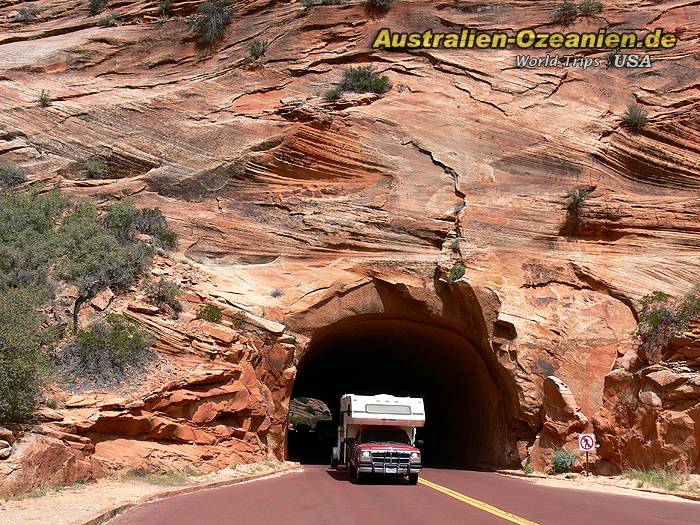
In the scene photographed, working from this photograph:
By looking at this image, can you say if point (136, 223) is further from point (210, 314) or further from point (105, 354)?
point (105, 354)

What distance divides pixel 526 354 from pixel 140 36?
22795mm

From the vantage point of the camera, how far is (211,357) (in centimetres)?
2075

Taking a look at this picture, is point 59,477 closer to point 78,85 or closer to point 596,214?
point 596,214

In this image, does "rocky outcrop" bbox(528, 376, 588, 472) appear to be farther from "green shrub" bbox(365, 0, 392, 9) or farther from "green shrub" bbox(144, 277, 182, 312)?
"green shrub" bbox(365, 0, 392, 9)

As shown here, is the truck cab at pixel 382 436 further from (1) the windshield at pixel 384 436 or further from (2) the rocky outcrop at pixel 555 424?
(2) the rocky outcrop at pixel 555 424

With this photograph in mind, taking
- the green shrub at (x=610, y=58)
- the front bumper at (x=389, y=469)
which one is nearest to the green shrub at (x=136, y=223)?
the front bumper at (x=389, y=469)

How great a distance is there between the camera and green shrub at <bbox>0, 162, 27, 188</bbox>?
27109mm

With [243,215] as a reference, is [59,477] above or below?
below

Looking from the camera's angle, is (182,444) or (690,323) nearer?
(182,444)

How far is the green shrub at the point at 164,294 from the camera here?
21758 millimetres

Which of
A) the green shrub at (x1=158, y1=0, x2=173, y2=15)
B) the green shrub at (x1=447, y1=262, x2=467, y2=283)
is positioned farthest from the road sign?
the green shrub at (x1=158, y1=0, x2=173, y2=15)

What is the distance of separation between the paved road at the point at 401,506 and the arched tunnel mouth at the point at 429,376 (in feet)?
29.8

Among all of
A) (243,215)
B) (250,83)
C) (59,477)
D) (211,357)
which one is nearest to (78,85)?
(250,83)

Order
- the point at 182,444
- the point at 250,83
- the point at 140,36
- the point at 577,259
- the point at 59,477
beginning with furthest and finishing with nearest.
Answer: the point at 140,36 < the point at 250,83 < the point at 577,259 < the point at 182,444 < the point at 59,477
